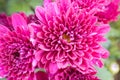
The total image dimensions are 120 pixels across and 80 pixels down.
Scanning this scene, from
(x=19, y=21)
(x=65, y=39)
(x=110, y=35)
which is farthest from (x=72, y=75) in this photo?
(x=110, y=35)

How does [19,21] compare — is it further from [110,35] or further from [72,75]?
[110,35]

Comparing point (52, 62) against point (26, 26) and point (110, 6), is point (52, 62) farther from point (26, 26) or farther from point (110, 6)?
point (110, 6)

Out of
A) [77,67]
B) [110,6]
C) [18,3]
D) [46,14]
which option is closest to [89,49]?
[77,67]

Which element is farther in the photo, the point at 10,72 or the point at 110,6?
the point at 110,6

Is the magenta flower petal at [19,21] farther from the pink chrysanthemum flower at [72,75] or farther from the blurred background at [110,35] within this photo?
the blurred background at [110,35]

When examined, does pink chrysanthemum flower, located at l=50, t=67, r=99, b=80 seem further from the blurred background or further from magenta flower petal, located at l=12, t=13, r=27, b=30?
the blurred background

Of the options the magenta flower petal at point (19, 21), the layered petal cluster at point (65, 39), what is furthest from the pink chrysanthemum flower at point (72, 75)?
the magenta flower petal at point (19, 21)

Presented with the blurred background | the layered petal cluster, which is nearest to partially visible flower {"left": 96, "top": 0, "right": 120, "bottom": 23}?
the layered petal cluster
